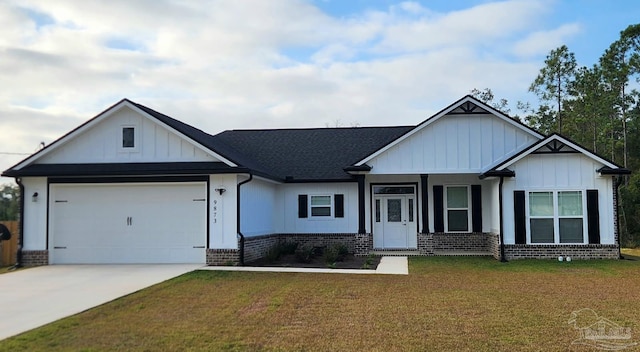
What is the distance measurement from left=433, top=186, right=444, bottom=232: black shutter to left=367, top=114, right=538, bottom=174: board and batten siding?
1.54 metres

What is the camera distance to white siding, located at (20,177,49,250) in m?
16.4

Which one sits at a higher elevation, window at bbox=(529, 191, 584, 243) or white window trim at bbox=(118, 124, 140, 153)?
white window trim at bbox=(118, 124, 140, 153)

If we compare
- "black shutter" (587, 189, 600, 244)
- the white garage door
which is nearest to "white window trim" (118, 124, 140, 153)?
the white garage door

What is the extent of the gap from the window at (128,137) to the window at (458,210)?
36.2 ft

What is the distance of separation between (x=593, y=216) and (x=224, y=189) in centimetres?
1123

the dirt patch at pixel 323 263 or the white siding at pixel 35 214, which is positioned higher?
the white siding at pixel 35 214

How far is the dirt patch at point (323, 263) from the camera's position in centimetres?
1594

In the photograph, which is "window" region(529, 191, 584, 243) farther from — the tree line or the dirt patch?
the tree line

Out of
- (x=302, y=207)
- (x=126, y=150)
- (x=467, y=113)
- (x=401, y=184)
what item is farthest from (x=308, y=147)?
(x=126, y=150)

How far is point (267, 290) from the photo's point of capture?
37.5ft

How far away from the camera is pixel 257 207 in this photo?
1831 cm

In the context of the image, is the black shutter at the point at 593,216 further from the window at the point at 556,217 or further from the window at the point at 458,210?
the window at the point at 458,210

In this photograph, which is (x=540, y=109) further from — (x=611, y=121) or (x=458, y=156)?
(x=458, y=156)

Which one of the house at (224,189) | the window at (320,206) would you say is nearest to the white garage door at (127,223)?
the house at (224,189)
